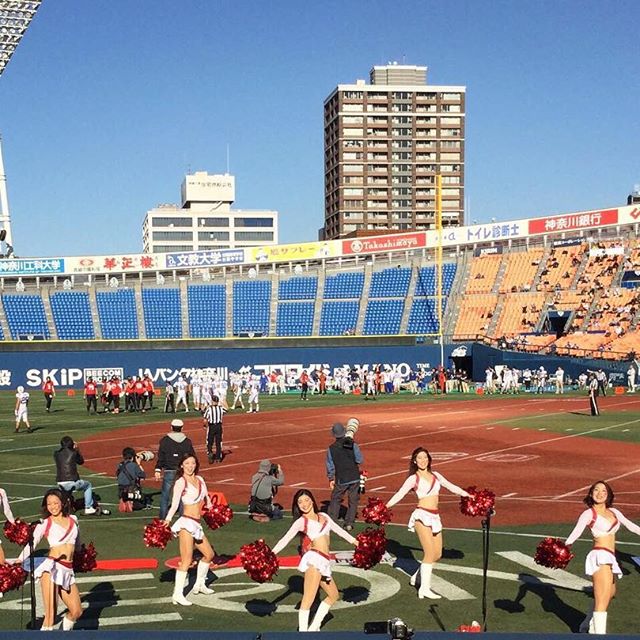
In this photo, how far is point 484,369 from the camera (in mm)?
64312

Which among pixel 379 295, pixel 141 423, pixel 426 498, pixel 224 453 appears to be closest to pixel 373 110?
pixel 379 295

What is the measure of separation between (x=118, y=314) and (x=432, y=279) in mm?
25365

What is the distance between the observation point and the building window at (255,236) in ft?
582

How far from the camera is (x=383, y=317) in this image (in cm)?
7312

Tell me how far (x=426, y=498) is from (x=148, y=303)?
66.1 metres

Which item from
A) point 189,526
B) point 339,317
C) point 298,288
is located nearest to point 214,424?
point 189,526

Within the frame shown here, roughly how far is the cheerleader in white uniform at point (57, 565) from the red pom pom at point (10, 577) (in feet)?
0.64

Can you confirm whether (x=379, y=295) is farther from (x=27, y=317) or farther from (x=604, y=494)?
(x=604, y=494)

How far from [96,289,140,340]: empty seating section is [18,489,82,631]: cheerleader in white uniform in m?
62.4

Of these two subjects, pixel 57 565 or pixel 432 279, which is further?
pixel 432 279

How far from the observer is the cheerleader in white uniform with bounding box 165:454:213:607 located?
1184cm

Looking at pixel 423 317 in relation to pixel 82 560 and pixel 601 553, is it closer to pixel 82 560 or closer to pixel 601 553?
pixel 601 553

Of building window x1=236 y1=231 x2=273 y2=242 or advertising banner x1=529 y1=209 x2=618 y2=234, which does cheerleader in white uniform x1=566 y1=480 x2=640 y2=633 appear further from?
building window x1=236 y1=231 x2=273 y2=242

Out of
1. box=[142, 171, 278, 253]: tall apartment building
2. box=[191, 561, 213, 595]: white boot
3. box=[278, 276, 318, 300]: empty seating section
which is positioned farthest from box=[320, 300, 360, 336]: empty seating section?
box=[142, 171, 278, 253]: tall apartment building
